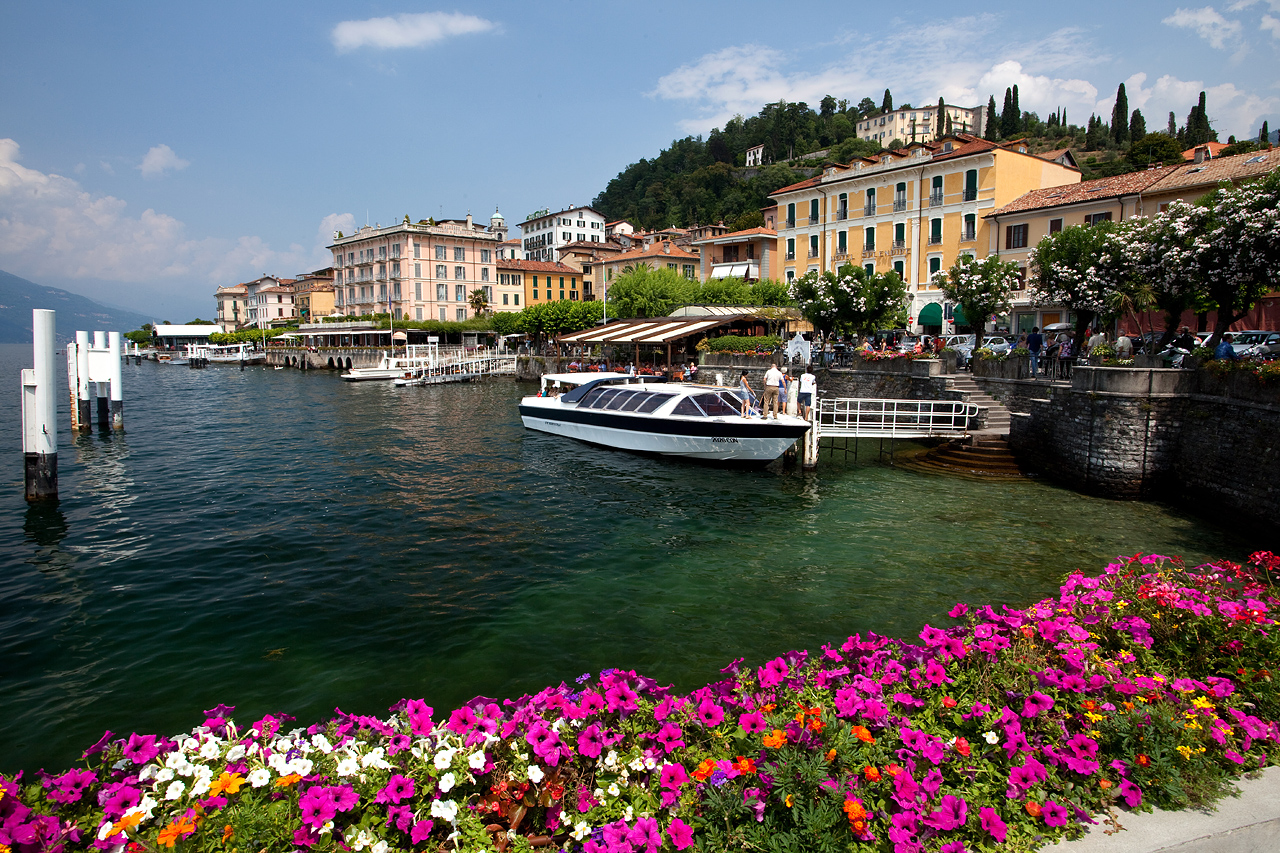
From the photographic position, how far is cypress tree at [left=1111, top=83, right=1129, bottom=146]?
88.5 m

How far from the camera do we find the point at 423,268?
8350 centimetres

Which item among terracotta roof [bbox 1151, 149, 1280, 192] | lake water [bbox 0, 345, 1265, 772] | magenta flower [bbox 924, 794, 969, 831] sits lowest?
lake water [bbox 0, 345, 1265, 772]

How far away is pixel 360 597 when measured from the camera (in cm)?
1002

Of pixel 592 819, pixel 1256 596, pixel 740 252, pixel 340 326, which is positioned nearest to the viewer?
pixel 592 819

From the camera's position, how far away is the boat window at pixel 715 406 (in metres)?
18.8

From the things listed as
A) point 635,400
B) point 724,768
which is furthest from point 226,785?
point 635,400

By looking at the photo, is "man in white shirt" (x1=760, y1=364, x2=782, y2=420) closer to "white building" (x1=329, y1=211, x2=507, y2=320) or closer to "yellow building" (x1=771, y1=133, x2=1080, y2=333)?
"yellow building" (x1=771, y1=133, x2=1080, y2=333)

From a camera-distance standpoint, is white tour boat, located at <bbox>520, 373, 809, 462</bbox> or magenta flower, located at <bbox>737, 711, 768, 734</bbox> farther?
white tour boat, located at <bbox>520, 373, 809, 462</bbox>

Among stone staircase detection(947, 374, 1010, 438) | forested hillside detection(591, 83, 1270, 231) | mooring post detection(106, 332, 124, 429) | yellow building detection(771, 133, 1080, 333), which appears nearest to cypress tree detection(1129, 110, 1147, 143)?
forested hillside detection(591, 83, 1270, 231)

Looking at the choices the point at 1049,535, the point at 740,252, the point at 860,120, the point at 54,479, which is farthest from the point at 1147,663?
the point at 860,120

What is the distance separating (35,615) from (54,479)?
8.07m

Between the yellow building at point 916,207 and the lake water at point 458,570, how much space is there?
26.1m

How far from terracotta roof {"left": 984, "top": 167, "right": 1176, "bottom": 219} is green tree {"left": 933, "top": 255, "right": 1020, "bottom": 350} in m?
10.1

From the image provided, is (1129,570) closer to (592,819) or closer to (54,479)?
(592,819)
